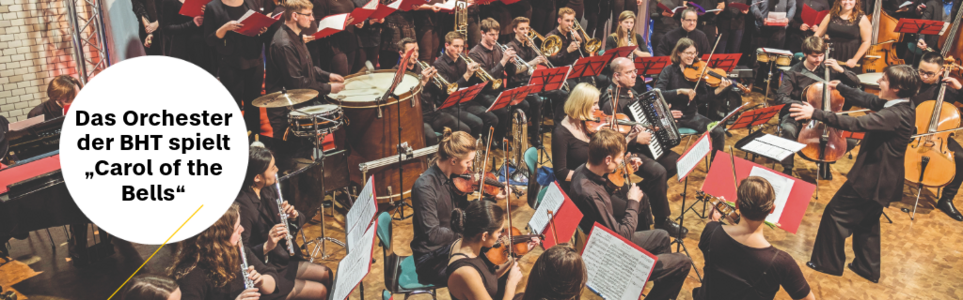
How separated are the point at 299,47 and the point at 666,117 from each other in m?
3.55

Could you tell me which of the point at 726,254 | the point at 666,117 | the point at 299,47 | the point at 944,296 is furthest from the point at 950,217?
the point at 299,47

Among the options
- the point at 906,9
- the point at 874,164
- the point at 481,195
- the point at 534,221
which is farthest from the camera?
the point at 906,9

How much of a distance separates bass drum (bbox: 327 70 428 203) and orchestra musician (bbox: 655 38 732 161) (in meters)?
2.71

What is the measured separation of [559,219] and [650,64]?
13.2ft

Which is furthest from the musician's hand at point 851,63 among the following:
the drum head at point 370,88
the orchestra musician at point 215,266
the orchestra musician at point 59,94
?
the orchestra musician at point 59,94

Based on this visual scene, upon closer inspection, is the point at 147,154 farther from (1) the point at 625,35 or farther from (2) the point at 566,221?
(1) the point at 625,35

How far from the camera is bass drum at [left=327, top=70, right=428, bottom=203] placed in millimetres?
5402

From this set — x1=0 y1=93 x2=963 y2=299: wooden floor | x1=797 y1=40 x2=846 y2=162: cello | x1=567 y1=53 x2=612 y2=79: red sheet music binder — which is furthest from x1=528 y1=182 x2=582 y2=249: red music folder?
x1=797 y1=40 x2=846 y2=162: cello

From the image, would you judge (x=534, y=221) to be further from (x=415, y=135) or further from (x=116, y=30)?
(x=116, y=30)

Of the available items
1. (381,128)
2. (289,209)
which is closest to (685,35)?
(381,128)

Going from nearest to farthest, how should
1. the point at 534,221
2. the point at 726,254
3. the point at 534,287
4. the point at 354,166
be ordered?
the point at 534,287, the point at 726,254, the point at 534,221, the point at 354,166

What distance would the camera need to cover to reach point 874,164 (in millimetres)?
4492

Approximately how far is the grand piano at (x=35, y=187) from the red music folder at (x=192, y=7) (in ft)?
5.97

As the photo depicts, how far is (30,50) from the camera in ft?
21.5
